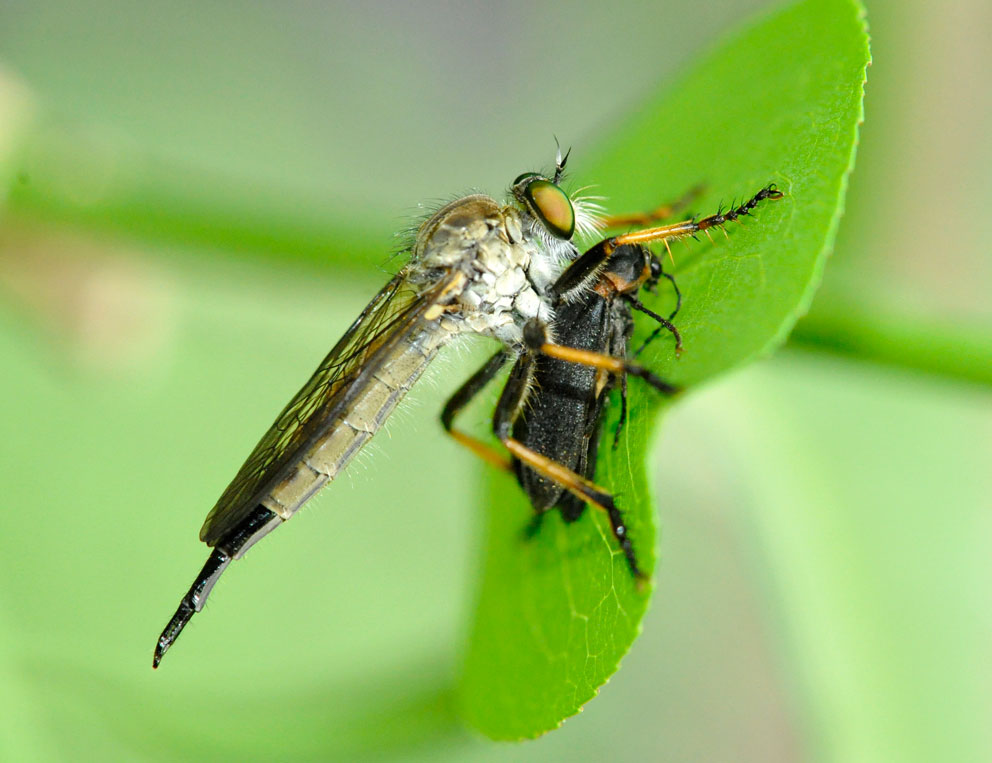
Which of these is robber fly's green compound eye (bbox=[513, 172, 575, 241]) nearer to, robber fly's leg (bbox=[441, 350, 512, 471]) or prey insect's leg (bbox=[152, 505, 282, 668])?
robber fly's leg (bbox=[441, 350, 512, 471])

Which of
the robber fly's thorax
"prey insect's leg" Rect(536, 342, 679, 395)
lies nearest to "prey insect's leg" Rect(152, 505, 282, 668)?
the robber fly's thorax

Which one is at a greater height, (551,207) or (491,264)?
(551,207)

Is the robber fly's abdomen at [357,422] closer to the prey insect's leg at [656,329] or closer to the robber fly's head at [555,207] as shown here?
the robber fly's head at [555,207]

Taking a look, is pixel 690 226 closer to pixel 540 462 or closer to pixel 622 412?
pixel 622 412

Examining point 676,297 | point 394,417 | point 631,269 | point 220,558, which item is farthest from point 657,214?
point 220,558

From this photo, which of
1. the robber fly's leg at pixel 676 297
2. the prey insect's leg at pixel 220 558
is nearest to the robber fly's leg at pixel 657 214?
the robber fly's leg at pixel 676 297

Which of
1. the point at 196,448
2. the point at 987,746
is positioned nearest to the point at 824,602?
the point at 987,746

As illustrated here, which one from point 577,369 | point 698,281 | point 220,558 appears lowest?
point 220,558
